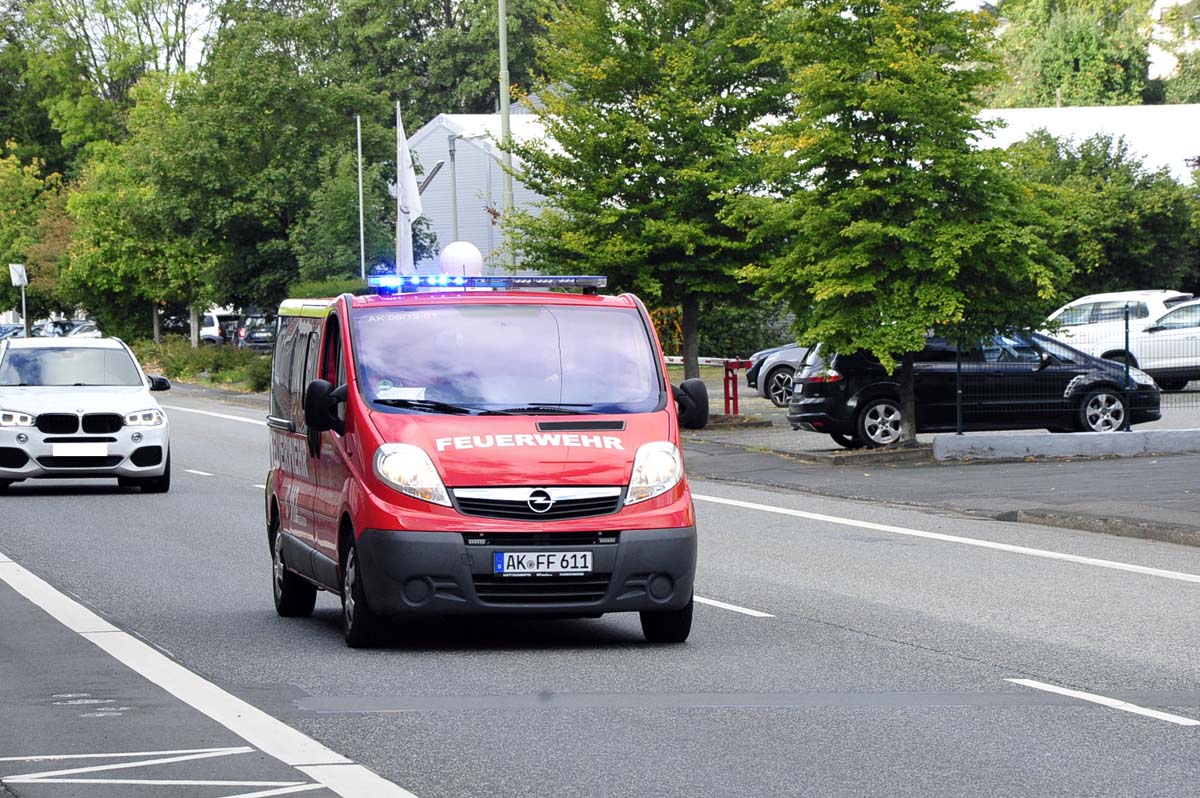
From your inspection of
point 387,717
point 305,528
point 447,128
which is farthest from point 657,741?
point 447,128

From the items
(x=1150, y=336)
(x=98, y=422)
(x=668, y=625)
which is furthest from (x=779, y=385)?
(x=668, y=625)

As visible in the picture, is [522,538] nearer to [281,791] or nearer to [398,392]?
[398,392]

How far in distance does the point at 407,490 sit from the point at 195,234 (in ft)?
153

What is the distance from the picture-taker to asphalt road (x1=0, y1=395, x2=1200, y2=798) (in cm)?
705

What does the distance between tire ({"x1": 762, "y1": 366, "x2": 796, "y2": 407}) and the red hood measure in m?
26.7

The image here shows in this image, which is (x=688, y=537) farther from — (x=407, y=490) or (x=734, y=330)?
(x=734, y=330)

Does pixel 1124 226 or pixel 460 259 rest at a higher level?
pixel 1124 226

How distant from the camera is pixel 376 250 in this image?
52.7m

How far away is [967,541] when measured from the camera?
53.9 feet

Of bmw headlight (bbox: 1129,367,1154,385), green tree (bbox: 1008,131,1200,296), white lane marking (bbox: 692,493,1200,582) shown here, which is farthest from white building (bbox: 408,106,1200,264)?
white lane marking (bbox: 692,493,1200,582)

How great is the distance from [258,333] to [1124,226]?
30.5m

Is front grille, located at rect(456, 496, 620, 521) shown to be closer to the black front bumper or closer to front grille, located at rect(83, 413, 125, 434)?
the black front bumper

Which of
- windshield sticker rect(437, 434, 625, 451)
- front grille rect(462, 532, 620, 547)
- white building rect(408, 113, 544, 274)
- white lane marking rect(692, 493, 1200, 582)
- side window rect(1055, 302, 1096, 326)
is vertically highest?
white building rect(408, 113, 544, 274)

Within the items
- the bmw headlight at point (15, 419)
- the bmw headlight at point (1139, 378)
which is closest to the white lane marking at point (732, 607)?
the bmw headlight at point (15, 419)
